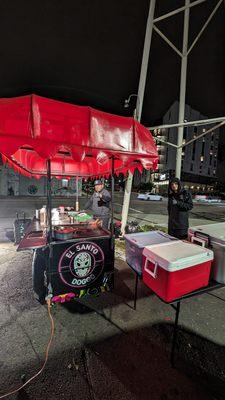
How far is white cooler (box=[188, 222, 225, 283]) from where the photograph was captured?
9.18ft

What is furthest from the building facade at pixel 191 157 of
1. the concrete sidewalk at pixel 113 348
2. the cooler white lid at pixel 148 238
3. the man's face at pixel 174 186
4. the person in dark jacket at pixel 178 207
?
the concrete sidewalk at pixel 113 348

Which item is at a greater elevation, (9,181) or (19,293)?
(9,181)

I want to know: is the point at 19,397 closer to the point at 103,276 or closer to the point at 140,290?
the point at 103,276

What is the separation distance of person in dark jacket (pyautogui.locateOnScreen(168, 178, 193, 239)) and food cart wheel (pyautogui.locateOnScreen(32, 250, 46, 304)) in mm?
3716

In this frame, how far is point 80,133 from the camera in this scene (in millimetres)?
2758

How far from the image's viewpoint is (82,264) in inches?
143

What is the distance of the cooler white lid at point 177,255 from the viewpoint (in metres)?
2.39

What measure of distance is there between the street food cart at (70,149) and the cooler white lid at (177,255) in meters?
1.30

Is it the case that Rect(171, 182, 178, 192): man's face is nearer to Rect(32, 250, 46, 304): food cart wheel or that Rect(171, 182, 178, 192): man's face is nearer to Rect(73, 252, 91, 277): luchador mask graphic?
Rect(73, 252, 91, 277): luchador mask graphic

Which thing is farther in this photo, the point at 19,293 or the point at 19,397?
the point at 19,293

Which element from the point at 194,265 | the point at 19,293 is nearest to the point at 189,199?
the point at 194,265

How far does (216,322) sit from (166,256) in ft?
7.19

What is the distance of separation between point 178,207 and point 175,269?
3.24 meters

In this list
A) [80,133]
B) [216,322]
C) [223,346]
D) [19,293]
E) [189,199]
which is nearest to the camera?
[80,133]
